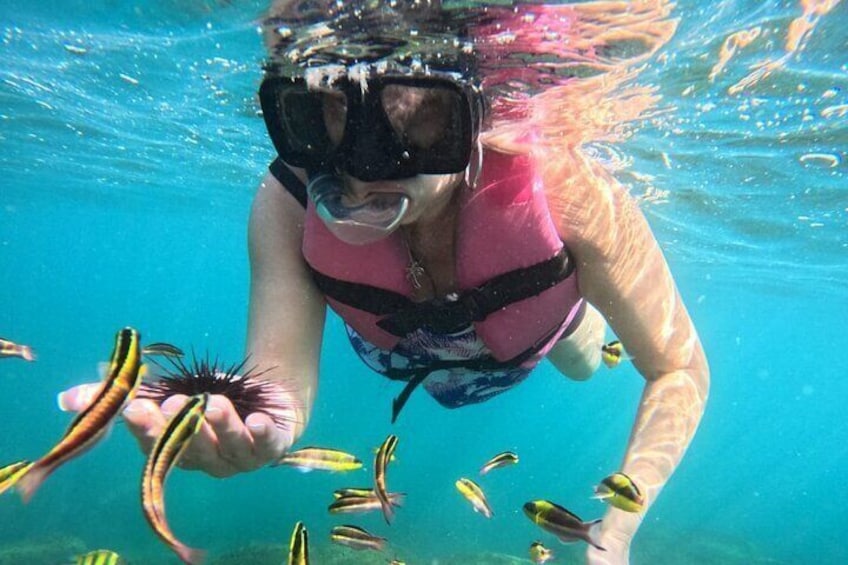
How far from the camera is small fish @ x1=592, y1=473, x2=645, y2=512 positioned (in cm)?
332

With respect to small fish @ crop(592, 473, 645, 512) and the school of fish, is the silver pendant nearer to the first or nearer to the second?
the school of fish

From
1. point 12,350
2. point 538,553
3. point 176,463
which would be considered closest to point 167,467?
point 176,463

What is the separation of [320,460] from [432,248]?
5.83 feet

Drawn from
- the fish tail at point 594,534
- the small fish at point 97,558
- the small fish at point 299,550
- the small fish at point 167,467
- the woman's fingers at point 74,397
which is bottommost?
the fish tail at point 594,534

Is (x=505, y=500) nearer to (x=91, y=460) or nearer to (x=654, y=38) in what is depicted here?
(x=91, y=460)

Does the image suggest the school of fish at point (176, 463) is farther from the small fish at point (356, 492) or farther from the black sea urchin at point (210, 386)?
the black sea urchin at point (210, 386)

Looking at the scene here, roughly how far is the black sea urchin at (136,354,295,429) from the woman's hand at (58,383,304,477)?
138 mm

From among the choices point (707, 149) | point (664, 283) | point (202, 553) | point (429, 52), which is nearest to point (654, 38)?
point (429, 52)

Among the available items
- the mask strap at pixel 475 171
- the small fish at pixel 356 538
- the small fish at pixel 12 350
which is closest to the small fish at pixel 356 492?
the small fish at pixel 356 538

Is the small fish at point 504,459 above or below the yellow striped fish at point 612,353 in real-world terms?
below

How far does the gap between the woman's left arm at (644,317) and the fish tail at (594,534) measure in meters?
0.56

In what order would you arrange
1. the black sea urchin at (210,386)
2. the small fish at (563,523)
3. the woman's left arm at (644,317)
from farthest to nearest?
the woman's left arm at (644,317), the small fish at (563,523), the black sea urchin at (210,386)

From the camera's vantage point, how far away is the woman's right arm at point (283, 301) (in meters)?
3.96

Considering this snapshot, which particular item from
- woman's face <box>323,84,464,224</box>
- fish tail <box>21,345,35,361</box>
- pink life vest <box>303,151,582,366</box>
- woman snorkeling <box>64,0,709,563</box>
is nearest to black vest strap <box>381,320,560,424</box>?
woman snorkeling <box>64,0,709,563</box>
